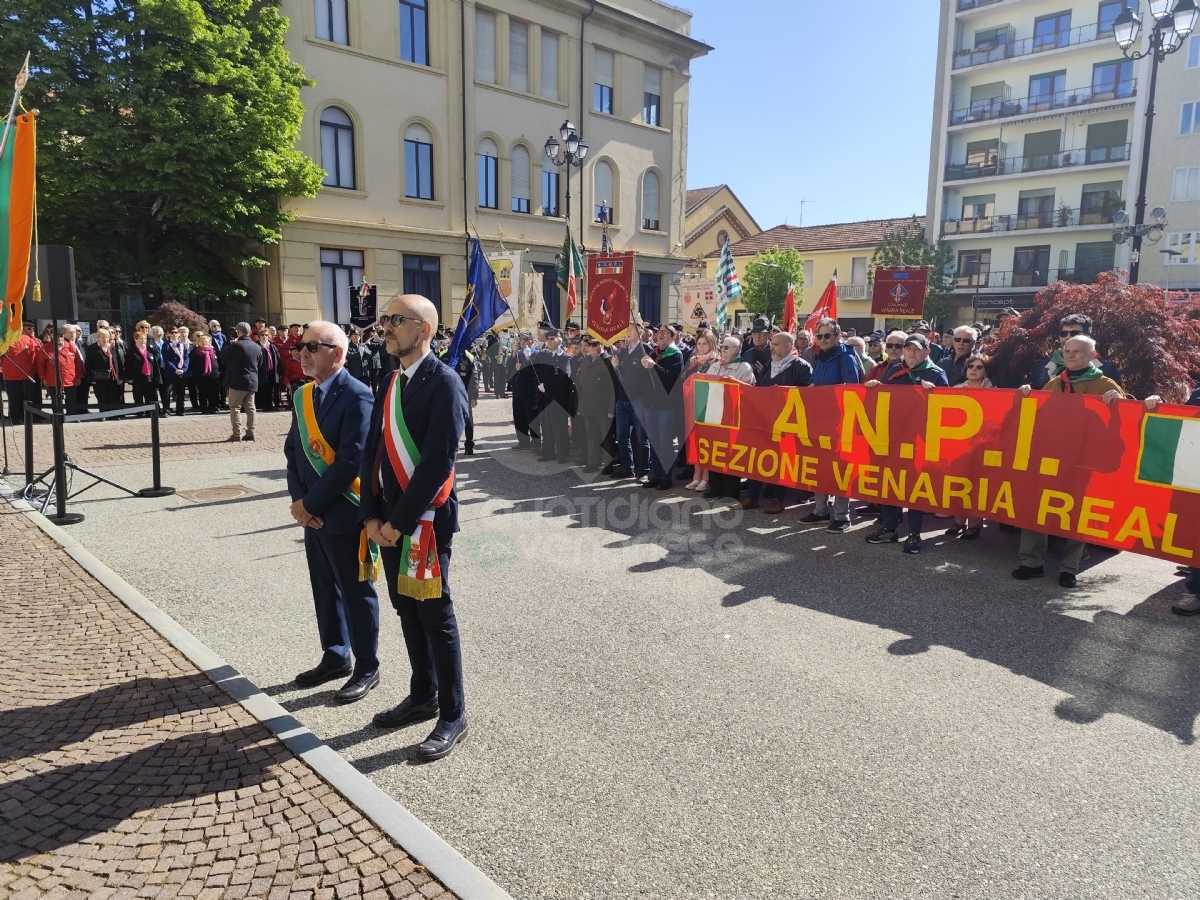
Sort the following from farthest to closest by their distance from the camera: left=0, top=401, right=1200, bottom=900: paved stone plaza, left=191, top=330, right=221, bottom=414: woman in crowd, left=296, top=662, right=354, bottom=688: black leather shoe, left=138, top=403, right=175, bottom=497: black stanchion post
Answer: left=191, top=330, right=221, bottom=414: woman in crowd → left=138, top=403, right=175, bottom=497: black stanchion post → left=296, top=662, right=354, bottom=688: black leather shoe → left=0, top=401, right=1200, bottom=900: paved stone plaza

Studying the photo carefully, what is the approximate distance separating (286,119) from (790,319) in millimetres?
17207

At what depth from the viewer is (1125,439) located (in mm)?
6285

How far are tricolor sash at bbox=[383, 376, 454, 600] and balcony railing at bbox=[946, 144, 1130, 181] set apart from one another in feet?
160

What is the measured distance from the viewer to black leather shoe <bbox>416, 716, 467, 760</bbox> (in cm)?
392

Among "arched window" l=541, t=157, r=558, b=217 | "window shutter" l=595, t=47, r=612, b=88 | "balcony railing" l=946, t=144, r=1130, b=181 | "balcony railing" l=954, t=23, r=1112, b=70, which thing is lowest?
"arched window" l=541, t=157, r=558, b=217

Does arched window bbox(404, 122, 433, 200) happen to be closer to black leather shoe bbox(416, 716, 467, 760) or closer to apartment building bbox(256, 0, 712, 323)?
apartment building bbox(256, 0, 712, 323)

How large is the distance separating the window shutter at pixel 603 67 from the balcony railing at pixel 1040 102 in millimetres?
23723

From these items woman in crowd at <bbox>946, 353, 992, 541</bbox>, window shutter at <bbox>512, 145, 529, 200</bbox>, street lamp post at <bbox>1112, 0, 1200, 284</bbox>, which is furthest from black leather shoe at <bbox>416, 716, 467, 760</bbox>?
window shutter at <bbox>512, 145, 529, 200</bbox>

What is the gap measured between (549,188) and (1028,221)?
2796 centimetres

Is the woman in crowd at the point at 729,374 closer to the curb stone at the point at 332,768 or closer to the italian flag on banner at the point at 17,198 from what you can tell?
the curb stone at the point at 332,768

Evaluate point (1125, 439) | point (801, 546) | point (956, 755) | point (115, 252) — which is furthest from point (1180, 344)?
point (115, 252)

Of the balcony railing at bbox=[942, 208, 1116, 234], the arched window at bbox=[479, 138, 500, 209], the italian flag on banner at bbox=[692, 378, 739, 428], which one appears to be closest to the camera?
the italian flag on banner at bbox=[692, 378, 739, 428]

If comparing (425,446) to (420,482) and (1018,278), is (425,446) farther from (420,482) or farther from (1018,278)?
(1018,278)

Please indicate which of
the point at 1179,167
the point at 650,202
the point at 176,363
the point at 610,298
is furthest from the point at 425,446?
the point at 1179,167
